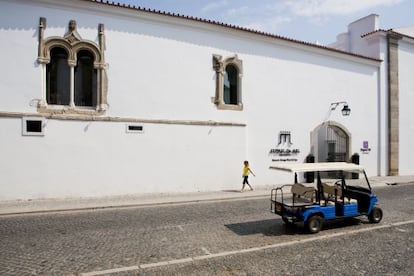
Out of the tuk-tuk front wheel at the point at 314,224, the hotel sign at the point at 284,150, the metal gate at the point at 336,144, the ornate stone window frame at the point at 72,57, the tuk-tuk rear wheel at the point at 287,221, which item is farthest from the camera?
the metal gate at the point at 336,144

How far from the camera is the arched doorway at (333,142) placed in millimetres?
19325

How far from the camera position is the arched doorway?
19.3m

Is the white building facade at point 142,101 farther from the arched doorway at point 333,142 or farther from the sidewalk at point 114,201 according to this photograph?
the arched doorway at point 333,142

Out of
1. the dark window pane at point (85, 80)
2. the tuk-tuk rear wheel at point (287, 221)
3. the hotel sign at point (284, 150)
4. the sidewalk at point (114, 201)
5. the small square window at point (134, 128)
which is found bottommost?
the sidewalk at point (114, 201)

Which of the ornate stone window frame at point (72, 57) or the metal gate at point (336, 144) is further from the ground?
the ornate stone window frame at point (72, 57)

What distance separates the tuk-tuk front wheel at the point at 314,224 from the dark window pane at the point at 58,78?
35.7ft

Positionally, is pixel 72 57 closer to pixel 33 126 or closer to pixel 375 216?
pixel 33 126

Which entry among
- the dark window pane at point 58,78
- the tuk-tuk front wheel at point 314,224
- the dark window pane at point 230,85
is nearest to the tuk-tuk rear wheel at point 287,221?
the tuk-tuk front wheel at point 314,224

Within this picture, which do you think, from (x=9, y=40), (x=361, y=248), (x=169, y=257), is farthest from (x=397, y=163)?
(x=9, y=40)

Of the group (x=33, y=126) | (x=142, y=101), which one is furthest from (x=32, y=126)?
(x=142, y=101)

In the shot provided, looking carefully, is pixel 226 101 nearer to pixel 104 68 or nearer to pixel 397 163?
pixel 104 68

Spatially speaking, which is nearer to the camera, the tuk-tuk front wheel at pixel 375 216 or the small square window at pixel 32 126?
the tuk-tuk front wheel at pixel 375 216

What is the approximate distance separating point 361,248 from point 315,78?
1347 cm

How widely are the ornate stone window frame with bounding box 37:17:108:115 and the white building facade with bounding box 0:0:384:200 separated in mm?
41
